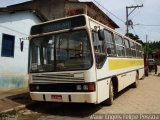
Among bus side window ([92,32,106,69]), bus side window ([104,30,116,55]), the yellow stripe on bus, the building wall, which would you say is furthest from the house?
bus side window ([92,32,106,69])

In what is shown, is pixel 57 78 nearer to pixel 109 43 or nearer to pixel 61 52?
pixel 61 52

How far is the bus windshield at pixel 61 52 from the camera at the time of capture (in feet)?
29.0

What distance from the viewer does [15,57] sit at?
1583 centimetres

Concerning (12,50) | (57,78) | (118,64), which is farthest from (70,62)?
(12,50)

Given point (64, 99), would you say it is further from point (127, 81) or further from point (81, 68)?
point (127, 81)

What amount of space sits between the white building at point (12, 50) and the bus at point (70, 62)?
17.2ft

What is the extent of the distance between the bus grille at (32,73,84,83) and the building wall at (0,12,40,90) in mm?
5558

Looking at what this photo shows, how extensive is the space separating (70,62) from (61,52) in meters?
0.54

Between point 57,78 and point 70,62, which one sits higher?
point 70,62

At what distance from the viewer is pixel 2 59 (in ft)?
48.0

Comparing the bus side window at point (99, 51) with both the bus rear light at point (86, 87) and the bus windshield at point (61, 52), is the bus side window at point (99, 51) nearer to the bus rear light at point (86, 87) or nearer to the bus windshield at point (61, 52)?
the bus windshield at point (61, 52)

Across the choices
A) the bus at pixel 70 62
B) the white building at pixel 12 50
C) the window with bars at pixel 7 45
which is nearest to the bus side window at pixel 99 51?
the bus at pixel 70 62

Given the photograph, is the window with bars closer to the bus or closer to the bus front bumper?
the bus

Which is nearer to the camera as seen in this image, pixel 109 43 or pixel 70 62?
pixel 70 62
